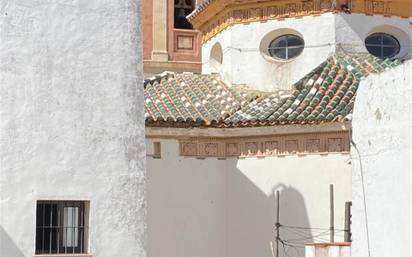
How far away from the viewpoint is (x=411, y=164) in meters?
13.4

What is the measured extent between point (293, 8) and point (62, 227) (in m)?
8.02

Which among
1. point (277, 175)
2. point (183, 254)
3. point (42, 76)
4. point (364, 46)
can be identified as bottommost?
point (183, 254)

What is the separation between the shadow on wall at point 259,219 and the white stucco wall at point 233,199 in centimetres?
2

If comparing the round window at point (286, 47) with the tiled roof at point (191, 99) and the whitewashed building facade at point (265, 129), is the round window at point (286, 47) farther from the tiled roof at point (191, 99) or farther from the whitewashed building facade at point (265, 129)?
the tiled roof at point (191, 99)

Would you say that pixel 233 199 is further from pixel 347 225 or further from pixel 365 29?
pixel 365 29

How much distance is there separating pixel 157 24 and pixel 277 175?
984cm

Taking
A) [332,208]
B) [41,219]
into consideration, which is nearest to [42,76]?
[41,219]

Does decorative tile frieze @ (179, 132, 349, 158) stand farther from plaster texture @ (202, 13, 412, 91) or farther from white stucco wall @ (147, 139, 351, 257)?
plaster texture @ (202, 13, 412, 91)

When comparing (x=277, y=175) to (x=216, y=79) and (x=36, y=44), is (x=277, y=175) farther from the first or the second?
(x=36, y=44)

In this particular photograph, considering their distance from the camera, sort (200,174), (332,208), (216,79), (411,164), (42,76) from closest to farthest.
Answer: (411,164), (42,76), (332,208), (200,174), (216,79)

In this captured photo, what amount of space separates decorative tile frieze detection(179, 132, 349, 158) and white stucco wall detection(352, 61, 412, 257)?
13.5 feet

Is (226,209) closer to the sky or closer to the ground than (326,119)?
closer to the ground

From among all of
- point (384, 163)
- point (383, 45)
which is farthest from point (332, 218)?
point (384, 163)

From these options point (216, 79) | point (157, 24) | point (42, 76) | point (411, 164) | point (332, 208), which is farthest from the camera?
point (157, 24)
